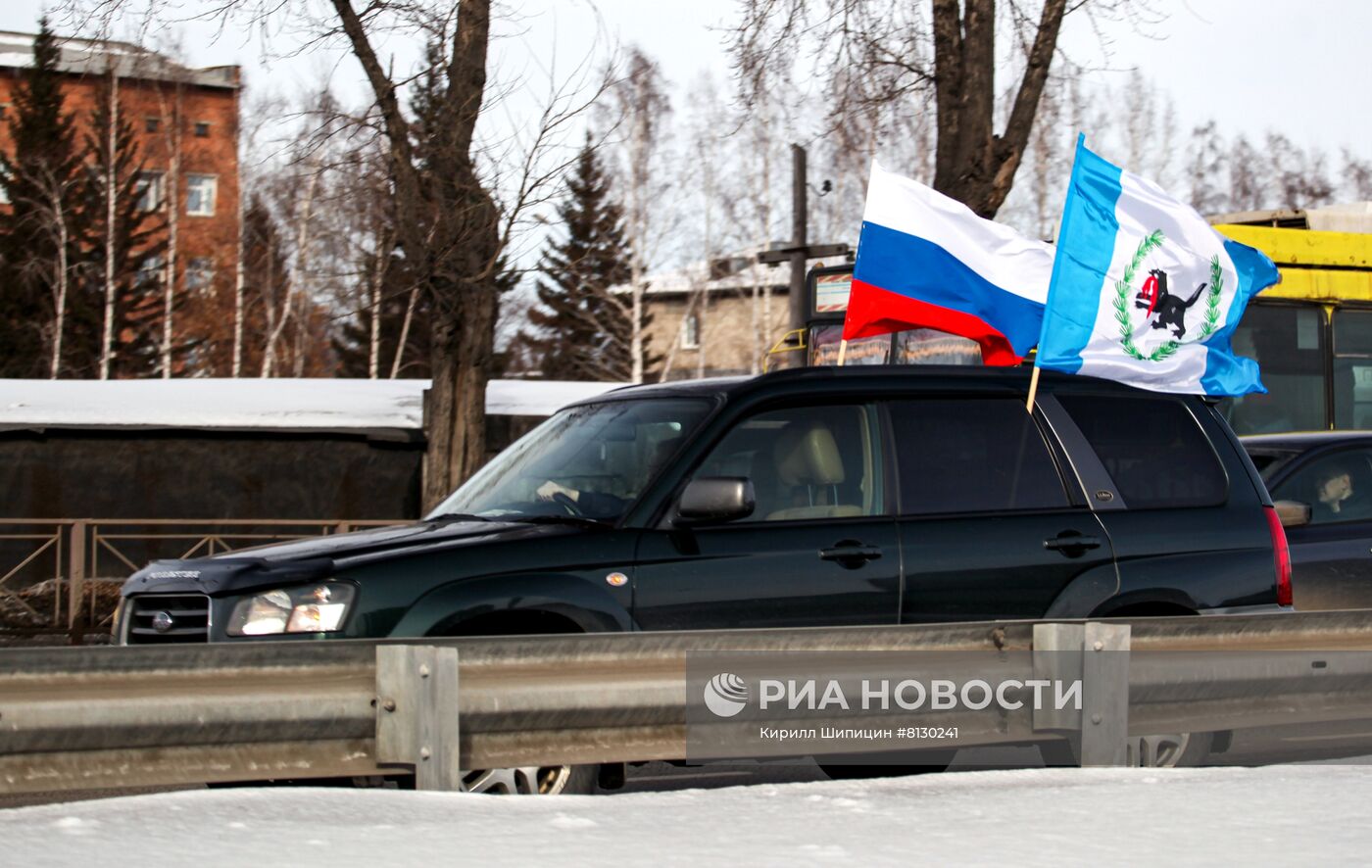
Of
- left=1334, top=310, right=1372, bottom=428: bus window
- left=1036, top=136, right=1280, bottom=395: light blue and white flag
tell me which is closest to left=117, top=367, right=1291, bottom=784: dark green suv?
left=1036, top=136, right=1280, bottom=395: light blue and white flag

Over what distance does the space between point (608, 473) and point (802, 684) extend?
127 cm

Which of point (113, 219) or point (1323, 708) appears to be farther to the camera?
point (113, 219)

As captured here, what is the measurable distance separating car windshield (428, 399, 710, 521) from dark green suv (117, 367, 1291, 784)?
13 mm

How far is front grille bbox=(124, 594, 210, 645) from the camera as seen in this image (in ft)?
19.9

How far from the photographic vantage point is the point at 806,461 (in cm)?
690

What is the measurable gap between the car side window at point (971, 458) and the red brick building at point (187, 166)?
38.8m

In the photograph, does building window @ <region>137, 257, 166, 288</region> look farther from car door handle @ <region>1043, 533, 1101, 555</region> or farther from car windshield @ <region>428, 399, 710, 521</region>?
car door handle @ <region>1043, 533, 1101, 555</region>

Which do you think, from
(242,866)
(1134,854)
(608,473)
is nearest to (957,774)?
(1134,854)

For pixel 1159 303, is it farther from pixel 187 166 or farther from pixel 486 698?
pixel 187 166

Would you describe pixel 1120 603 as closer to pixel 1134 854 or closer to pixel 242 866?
pixel 1134 854

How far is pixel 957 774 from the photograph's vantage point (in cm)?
614

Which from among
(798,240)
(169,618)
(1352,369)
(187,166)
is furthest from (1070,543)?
(187,166)

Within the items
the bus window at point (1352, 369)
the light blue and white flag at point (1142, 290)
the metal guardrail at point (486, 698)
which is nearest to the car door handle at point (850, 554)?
the metal guardrail at point (486, 698)

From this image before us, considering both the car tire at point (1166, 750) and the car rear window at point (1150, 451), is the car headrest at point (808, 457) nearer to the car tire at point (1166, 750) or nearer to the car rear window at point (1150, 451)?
the car rear window at point (1150, 451)
